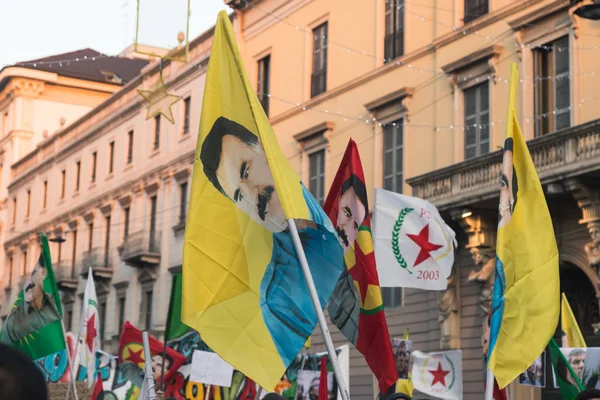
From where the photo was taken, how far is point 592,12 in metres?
15.6

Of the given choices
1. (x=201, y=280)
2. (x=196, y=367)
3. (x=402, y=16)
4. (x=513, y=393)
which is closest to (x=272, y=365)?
(x=201, y=280)

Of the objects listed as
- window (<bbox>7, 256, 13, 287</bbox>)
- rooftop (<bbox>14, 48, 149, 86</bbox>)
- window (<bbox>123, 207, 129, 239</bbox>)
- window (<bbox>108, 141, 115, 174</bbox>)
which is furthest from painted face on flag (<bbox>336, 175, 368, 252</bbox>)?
window (<bbox>7, 256, 13, 287</bbox>)

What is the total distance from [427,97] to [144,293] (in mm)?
16265

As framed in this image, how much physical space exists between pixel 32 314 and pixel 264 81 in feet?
54.9

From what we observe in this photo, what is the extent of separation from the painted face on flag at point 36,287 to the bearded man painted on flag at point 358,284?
6.14 metres

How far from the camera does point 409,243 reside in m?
13.3

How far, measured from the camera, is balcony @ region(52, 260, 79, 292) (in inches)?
1670

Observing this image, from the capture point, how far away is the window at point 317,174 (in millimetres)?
26219

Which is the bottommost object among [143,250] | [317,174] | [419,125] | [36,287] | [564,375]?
[564,375]

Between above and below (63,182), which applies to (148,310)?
below

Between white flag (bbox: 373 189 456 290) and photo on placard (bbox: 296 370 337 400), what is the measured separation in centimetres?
189

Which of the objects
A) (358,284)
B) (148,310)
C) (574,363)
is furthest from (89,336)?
(148,310)

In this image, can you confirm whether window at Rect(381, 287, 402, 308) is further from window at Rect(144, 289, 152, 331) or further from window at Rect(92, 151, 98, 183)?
window at Rect(92, 151, 98, 183)

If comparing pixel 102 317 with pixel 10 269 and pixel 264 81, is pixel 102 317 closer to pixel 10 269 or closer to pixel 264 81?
pixel 10 269
